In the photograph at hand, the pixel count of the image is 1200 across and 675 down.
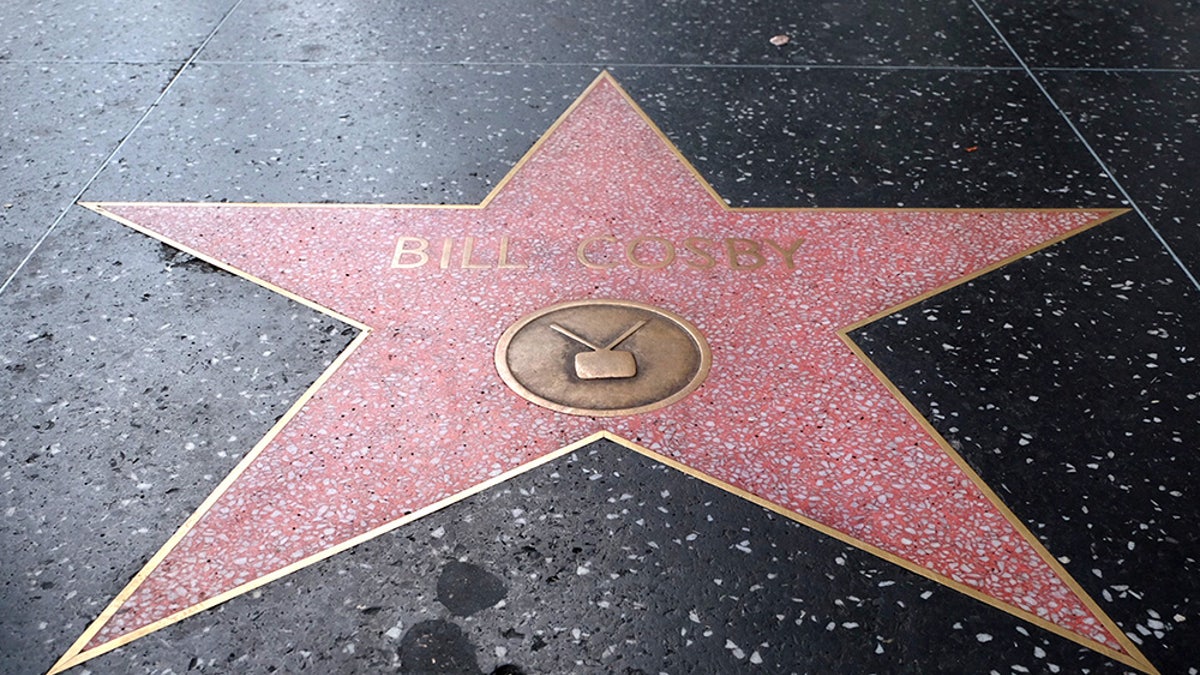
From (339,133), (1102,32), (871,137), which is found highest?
(339,133)

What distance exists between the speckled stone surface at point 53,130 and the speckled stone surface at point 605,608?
1.45 m

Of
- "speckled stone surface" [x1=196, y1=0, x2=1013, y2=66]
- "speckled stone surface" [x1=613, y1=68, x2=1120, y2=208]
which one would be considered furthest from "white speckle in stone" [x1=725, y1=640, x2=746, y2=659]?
"speckled stone surface" [x1=196, y1=0, x2=1013, y2=66]

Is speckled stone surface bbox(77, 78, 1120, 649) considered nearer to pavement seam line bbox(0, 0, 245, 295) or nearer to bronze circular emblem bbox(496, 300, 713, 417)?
bronze circular emblem bbox(496, 300, 713, 417)

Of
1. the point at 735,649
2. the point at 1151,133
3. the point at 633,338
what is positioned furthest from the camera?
the point at 1151,133

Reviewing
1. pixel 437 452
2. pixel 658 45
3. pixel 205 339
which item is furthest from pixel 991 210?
pixel 205 339

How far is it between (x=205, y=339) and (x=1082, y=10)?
355 cm

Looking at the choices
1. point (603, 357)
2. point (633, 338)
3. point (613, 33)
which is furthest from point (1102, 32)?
point (603, 357)

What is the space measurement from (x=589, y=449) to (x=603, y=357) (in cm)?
28

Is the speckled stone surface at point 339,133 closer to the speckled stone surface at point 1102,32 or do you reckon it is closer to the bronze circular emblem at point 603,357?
the bronze circular emblem at point 603,357

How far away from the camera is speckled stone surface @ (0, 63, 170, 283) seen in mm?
2953

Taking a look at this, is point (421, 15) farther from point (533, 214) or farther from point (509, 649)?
point (509, 649)

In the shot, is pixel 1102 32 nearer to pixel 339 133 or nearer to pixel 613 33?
pixel 613 33

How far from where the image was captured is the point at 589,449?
2189 mm

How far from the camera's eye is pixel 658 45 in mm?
3926
